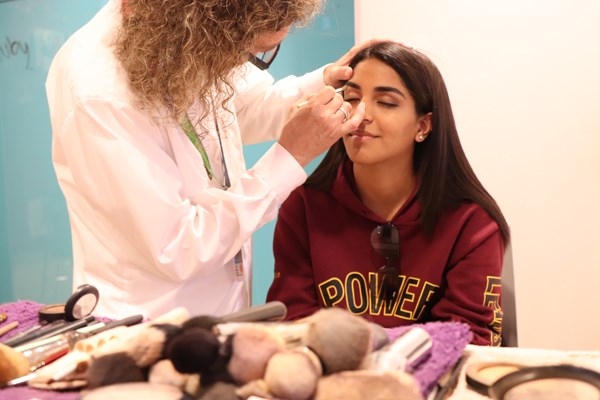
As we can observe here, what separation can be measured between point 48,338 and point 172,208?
12.6 inches

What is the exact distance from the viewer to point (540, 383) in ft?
1.81

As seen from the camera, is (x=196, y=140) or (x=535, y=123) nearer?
(x=196, y=140)

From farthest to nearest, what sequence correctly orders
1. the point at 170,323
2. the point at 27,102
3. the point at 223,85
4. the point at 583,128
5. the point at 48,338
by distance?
the point at 27,102 → the point at 583,128 → the point at 223,85 → the point at 48,338 → the point at 170,323

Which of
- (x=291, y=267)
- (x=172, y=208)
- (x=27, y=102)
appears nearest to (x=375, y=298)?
(x=291, y=267)

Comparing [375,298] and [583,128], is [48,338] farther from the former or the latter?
[583,128]

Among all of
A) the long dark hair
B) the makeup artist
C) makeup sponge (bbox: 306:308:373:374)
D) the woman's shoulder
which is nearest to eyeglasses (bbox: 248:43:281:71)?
the makeup artist

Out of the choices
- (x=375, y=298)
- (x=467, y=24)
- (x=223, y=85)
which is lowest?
(x=375, y=298)

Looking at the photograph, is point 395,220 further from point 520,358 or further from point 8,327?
point 8,327

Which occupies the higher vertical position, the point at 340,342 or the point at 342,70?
the point at 342,70

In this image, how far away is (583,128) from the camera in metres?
1.79

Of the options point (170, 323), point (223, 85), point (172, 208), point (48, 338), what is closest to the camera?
point (170, 323)

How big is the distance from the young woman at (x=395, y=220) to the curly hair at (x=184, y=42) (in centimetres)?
33

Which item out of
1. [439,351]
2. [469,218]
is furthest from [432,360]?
[469,218]

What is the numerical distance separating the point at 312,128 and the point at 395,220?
0.28 metres
